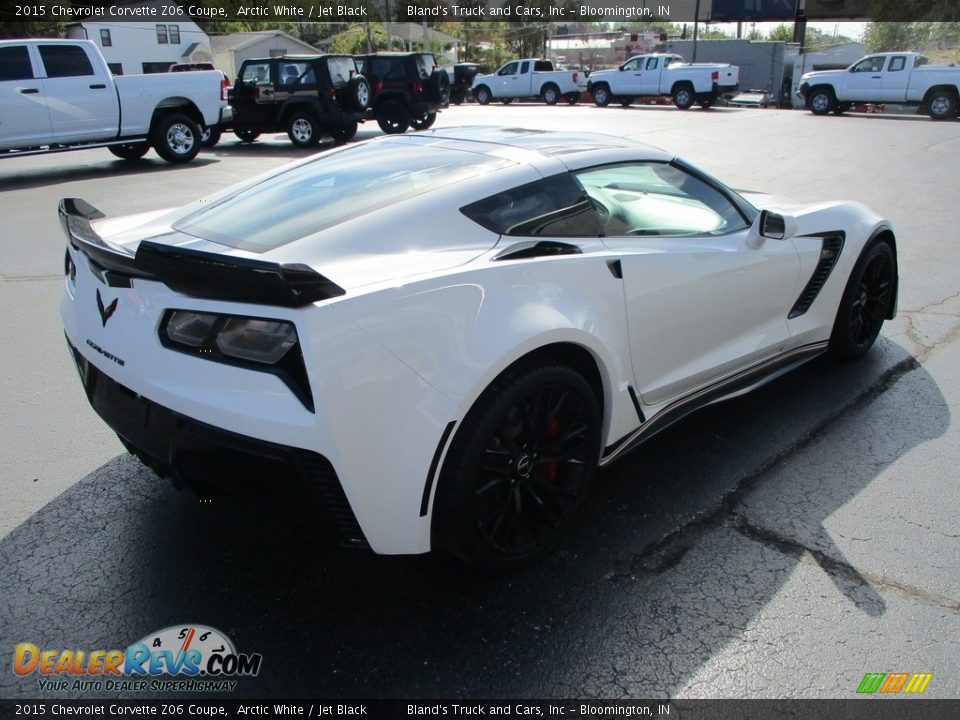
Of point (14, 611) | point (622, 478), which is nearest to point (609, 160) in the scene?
point (622, 478)

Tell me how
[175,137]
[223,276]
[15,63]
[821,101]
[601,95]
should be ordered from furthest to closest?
[601,95] < [821,101] < [175,137] < [15,63] < [223,276]

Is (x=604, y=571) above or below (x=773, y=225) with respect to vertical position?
below

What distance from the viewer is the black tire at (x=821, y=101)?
25.0 meters

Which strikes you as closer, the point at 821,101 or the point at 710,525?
the point at 710,525

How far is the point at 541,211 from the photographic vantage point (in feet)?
9.47

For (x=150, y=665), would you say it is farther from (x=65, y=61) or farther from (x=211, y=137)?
(x=211, y=137)

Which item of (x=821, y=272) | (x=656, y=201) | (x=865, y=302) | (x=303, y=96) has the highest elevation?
(x=656, y=201)

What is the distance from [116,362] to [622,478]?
6.64 feet

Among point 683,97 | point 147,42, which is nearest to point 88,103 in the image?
point 683,97

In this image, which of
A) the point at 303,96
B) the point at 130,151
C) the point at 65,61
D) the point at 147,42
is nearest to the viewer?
the point at 65,61

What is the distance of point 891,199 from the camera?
32.7 feet

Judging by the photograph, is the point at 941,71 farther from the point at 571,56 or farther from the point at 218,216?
the point at 571,56

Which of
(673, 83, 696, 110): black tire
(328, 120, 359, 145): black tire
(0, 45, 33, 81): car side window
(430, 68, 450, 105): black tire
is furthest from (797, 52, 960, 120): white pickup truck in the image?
(0, 45, 33, 81): car side window

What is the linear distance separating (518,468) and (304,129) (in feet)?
50.0
